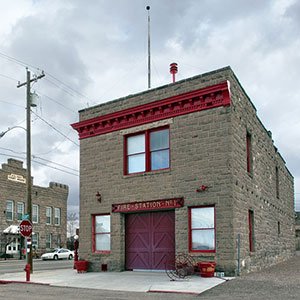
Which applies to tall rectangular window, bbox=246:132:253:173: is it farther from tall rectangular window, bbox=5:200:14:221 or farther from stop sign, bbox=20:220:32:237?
tall rectangular window, bbox=5:200:14:221

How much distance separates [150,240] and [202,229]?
9.30 feet

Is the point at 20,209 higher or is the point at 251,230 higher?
the point at 251,230

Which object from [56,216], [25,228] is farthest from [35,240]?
[25,228]

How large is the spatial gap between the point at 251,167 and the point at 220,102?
4.29 metres

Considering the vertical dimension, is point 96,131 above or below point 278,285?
above

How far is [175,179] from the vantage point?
1872 cm

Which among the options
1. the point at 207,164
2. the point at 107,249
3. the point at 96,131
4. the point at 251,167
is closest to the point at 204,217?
the point at 207,164

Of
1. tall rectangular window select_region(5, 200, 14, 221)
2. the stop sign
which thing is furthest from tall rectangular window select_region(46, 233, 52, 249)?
the stop sign

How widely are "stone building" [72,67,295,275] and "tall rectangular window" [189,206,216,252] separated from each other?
0.04 m

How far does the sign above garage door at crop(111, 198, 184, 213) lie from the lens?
60.7 ft

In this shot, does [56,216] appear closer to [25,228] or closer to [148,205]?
[148,205]

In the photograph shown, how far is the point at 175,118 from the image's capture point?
19172 millimetres

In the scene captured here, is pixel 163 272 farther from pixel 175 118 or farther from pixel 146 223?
pixel 175 118

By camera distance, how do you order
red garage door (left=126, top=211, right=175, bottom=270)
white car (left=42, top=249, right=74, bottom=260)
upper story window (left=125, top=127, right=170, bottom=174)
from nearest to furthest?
red garage door (left=126, top=211, right=175, bottom=270) < upper story window (left=125, top=127, right=170, bottom=174) < white car (left=42, top=249, right=74, bottom=260)
